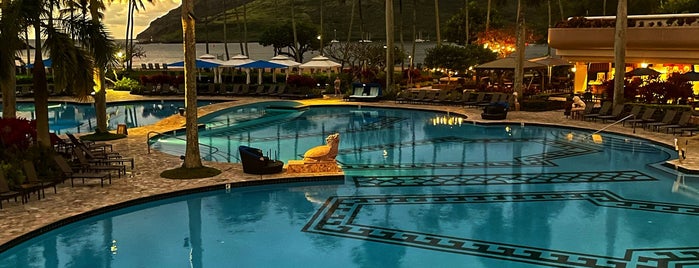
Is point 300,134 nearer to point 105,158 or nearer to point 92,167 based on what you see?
point 105,158

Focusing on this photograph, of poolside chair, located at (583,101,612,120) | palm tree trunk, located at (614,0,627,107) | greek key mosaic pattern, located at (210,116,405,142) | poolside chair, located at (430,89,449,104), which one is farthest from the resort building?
greek key mosaic pattern, located at (210,116,405,142)

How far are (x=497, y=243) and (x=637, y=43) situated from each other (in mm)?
23916

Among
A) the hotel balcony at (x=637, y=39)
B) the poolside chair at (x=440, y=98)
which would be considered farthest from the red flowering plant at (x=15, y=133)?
the hotel balcony at (x=637, y=39)

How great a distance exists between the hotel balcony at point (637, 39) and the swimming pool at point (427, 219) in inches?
486

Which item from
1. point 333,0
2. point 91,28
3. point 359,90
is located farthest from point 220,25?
point 91,28

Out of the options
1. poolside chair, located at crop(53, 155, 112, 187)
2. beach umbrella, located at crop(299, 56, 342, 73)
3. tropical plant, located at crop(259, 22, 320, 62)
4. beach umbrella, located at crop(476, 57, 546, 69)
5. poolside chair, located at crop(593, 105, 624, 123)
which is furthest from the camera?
tropical plant, located at crop(259, 22, 320, 62)

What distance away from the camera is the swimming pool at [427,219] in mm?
10641

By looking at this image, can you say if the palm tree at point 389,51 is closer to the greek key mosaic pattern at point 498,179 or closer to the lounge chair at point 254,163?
the greek key mosaic pattern at point 498,179

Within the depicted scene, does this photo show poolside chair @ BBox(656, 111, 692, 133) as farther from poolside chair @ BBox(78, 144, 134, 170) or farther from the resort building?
poolside chair @ BBox(78, 144, 134, 170)

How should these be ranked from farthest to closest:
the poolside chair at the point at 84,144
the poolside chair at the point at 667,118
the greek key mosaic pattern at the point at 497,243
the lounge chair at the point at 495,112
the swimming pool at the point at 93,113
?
the swimming pool at the point at 93,113 < the lounge chair at the point at 495,112 < the poolside chair at the point at 667,118 < the poolside chair at the point at 84,144 < the greek key mosaic pattern at the point at 497,243

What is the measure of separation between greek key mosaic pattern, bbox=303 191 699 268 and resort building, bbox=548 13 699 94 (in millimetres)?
18370

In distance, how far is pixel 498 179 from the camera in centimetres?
1636

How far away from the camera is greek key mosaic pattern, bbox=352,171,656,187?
52.5ft

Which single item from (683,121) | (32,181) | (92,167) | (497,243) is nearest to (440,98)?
(683,121)
